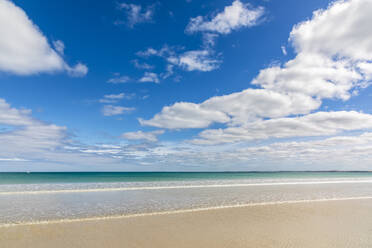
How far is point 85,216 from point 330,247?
10188 millimetres

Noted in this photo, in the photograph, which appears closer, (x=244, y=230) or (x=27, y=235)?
(x=27, y=235)

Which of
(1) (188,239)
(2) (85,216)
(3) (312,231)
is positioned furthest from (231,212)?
(2) (85,216)

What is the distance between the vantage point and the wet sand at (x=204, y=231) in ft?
22.8

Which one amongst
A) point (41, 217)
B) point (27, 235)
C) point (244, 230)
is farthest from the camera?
point (41, 217)

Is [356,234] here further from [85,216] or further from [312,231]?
[85,216]

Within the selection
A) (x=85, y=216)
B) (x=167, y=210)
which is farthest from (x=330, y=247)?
(x=85, y=216)

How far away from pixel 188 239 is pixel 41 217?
7.76 m

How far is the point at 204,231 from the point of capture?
8156mm

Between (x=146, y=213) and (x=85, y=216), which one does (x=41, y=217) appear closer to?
(x=85, y=216)

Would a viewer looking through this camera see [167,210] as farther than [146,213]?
Yes

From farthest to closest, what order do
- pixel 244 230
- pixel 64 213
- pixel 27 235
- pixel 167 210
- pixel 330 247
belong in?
1. pixel 167 210
2. pixel 64 213
3. pixel 244 230
4. pixel 27 235
5. pixel 330 247

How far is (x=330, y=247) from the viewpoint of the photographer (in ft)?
21.6

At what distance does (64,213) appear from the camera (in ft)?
37.1

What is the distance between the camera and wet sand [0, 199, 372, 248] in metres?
6.95
